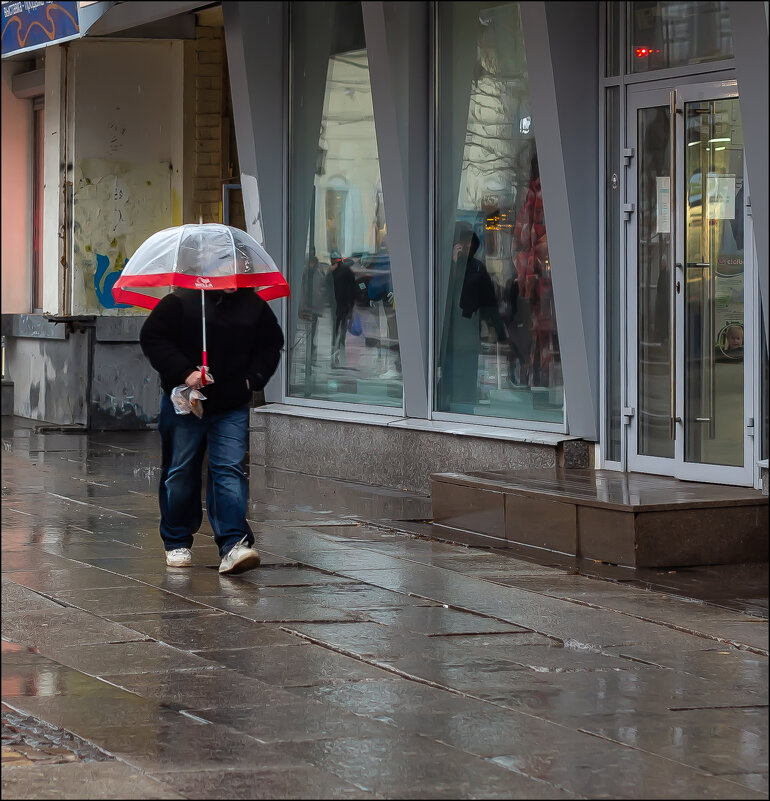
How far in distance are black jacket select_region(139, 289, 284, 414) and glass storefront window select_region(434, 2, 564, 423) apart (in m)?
3.51

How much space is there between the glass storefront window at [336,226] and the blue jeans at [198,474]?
444 centimetres

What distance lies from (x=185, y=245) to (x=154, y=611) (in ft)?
7.20

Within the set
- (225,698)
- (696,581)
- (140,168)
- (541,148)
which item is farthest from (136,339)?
(225,698)

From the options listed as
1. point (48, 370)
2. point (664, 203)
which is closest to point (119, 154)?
point (48, 370)

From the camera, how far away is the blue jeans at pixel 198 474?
8492 millimetres

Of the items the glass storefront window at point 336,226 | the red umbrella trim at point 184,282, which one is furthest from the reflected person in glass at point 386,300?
the red umbrella trim at point 184,282

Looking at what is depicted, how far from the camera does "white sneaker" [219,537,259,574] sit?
27.2ft

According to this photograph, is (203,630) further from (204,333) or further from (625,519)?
(625,519)

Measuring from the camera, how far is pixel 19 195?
20672mm

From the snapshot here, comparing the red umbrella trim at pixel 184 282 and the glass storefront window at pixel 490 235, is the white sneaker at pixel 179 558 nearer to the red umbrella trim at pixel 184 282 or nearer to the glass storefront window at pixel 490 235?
the red umbrella trim at pixel 184 282

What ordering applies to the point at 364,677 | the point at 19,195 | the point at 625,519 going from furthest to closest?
the point at 19,195
the point at 625,519
the point at 364,677

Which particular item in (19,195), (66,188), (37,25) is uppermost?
(37,25)

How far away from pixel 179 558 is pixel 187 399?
2.92 ft

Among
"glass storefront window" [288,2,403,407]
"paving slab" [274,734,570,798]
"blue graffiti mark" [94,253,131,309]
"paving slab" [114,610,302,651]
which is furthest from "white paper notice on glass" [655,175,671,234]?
"blue graffiti mark" [94,253,131,309]
